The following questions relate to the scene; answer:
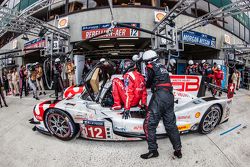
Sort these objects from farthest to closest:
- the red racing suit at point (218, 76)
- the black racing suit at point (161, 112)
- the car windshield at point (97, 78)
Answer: the red racing suit at point (218, 76) < the car windshield at point (97, 78) < the black racing suit at point (161, 112)

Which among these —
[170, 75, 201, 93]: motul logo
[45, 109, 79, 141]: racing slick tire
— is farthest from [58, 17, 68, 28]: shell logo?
[45, 109, 79, 141]: racing slick tire

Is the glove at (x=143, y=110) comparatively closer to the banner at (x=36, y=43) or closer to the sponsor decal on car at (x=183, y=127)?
the sponsor decal on car at (x=183, y=127)

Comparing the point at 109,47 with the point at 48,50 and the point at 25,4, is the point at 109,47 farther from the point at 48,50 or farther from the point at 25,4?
the point at 25,4

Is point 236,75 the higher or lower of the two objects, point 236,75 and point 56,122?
the higher

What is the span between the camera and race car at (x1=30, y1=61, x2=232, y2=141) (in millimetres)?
2607

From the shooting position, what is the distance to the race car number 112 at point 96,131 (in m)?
2.65

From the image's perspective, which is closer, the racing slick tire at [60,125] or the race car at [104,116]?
the race car at [104,116]

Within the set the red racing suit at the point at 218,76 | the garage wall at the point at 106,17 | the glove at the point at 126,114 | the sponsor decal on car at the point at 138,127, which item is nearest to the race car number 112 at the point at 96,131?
the glove at the point at 126,114

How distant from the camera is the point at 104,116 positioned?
2635 millimetres

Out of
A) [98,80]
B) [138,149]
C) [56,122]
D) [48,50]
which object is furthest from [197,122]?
[48,50]

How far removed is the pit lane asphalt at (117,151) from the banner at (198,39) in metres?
8.27

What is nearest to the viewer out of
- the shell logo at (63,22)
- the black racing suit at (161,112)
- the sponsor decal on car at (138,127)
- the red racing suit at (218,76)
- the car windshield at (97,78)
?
the black racing suit at (161,112)

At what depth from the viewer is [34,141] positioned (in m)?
2.94

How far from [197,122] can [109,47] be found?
435 inches
